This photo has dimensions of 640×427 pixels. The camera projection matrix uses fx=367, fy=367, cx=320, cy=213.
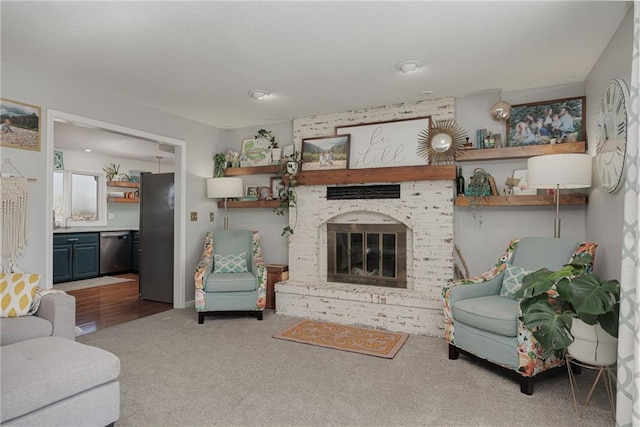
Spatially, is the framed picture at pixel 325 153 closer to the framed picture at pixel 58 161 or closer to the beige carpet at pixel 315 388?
the beige carpet at pixel 315 388

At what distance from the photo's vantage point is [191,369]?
9.06 feet

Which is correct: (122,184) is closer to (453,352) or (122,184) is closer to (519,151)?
(453,352)

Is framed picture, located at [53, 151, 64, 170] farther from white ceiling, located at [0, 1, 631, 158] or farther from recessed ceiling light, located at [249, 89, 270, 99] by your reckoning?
recessed ceiling light, located at [249, 89, 270, 99]

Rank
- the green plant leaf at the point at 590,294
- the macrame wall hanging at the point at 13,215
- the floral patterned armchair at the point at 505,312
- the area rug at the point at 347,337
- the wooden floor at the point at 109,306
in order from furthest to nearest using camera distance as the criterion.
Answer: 1. the wooden floor at the point at 109,306
2. the area rug at the point at 347,337
3. the macrame wall hanging at the point at 13,215
4. the floral patterned armchair at the point at 505,312
5. the green plant leaf at the point at 590,294

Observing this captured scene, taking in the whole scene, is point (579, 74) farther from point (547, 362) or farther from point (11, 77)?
point (11, 77)

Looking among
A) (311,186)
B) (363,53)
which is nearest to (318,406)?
(363,53)

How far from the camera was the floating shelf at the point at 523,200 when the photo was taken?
3275 millimetres

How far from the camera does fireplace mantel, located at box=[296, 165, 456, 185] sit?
378 cm

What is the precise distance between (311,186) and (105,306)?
3.05 metres

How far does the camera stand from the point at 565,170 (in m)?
2.76

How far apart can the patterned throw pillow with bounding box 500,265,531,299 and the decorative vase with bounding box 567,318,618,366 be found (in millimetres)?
796

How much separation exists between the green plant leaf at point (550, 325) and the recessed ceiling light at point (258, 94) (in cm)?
297

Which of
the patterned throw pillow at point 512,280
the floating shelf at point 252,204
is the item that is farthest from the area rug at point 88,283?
the patterned throw pillow at point 512,280

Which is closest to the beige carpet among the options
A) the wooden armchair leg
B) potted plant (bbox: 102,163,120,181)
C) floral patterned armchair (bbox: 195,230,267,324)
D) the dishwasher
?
the wooden armchair leg
